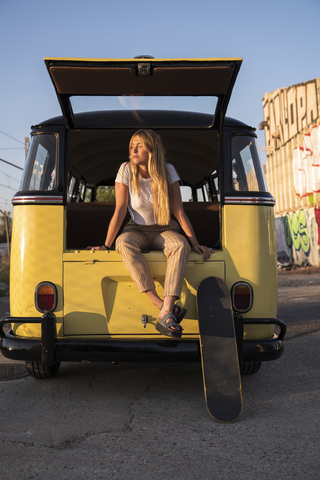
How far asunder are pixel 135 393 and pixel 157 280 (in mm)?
937

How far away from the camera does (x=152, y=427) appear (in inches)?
116

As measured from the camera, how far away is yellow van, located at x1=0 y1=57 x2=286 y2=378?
3.31 m

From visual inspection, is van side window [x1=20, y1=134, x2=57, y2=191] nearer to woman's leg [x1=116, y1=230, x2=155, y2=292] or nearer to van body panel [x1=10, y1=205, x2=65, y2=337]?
van body panel [x1=10, y1=205, x2=65, y2=337]

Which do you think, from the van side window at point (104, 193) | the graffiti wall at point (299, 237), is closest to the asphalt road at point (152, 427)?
the van side window at point (104, 193)

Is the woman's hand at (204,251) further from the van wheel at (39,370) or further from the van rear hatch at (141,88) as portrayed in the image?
the van wheel at (39,370)

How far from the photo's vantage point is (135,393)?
368 centimetres

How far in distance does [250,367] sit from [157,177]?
1874 mm

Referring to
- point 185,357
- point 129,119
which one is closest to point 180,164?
point 129,119

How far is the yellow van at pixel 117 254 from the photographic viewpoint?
10.9ft

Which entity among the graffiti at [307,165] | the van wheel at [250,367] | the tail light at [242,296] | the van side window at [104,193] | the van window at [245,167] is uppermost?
the graffiti at [307,165]

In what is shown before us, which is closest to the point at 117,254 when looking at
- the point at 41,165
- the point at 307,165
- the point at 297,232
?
the point at 41,165

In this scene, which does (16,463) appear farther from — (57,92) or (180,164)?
(180,164)

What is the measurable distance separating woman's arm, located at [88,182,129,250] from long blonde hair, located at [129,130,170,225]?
0.09 metres

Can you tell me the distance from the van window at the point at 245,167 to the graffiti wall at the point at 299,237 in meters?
14.3
